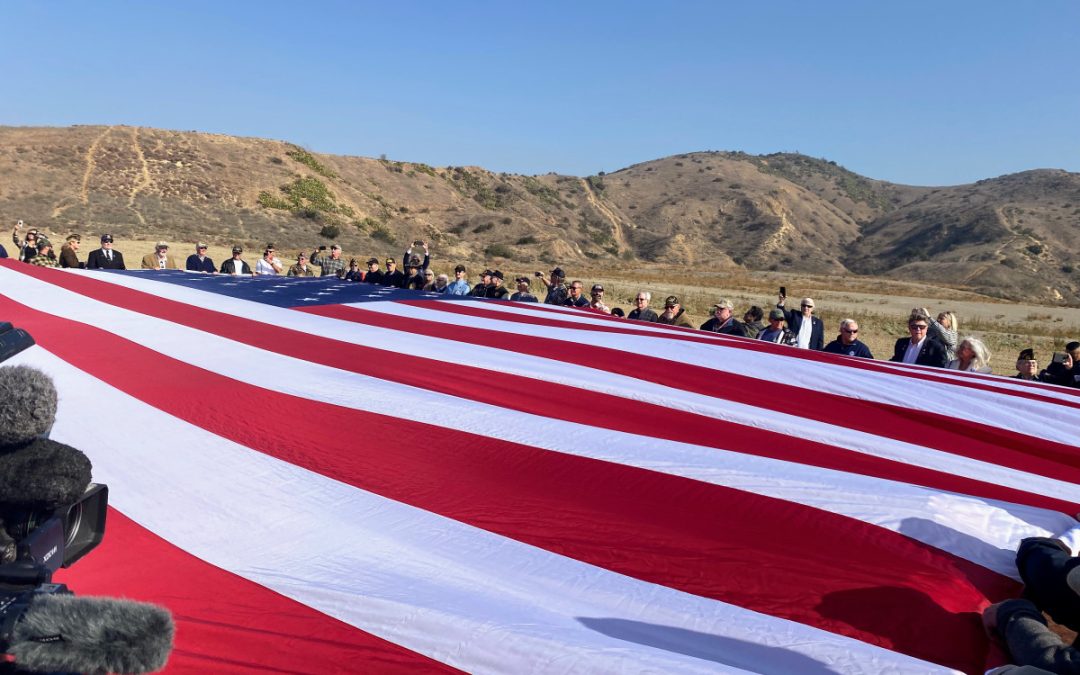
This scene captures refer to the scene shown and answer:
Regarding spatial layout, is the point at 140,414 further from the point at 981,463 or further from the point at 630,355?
the point at 981,463

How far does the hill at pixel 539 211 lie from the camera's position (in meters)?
36.3

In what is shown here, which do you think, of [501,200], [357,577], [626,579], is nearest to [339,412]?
[357,577]

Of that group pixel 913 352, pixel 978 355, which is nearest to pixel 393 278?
pixel 913 352

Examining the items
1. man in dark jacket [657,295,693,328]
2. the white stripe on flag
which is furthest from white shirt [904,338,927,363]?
the white stripe on flag

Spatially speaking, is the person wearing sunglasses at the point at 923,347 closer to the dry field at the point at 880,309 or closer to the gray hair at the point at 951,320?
the gray hair at the point at 951,320

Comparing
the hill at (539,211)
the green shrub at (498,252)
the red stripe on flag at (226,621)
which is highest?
the hill at (539,211)

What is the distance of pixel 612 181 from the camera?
93125mm

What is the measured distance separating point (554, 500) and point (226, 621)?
3.23 ft


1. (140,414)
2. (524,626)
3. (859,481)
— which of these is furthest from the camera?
(140,414)

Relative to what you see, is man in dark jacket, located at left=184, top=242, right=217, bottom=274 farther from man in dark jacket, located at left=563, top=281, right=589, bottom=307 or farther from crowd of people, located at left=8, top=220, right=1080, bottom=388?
man in dark jacket, located at left=563, top=281, right=589, bottom=307

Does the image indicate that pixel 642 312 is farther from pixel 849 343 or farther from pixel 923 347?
→ pixel 923 347

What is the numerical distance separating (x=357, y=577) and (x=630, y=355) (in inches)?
101

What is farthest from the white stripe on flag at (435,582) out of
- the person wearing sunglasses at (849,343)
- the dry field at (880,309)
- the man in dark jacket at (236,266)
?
the dry field at (880,309)

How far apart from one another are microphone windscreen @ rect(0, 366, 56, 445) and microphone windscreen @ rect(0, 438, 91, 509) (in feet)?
0.08
